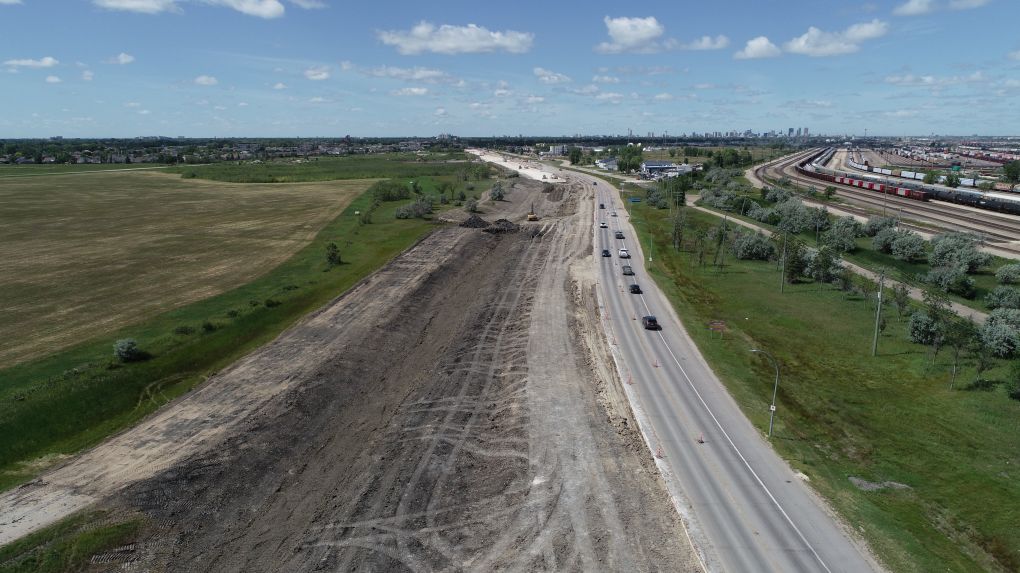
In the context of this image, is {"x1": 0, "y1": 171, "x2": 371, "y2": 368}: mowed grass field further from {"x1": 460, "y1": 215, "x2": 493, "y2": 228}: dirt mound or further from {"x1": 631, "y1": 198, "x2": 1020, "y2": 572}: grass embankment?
{"x1": 631, "y1": 198, "x2": 1020, "y2": 572}: grass embankment

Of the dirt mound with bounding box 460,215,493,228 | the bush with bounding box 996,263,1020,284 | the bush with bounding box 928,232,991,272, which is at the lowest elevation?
the bush with bounding box 996,263,1020,284

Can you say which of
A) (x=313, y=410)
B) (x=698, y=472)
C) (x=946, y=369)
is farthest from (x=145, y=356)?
(x=946, y=369)

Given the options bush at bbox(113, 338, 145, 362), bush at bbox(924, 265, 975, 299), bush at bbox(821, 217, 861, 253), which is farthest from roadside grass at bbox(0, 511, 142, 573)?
bush at bbox(821, 217, 861, 253)

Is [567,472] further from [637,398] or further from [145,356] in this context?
[145,356]

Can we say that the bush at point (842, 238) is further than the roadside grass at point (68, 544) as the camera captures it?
Yes

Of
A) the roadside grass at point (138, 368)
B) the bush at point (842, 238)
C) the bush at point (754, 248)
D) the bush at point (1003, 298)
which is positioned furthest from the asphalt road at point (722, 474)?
the bush at point (842, 238)

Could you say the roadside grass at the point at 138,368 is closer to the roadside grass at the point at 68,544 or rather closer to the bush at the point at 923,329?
the roadside grass at the point at 68,544
